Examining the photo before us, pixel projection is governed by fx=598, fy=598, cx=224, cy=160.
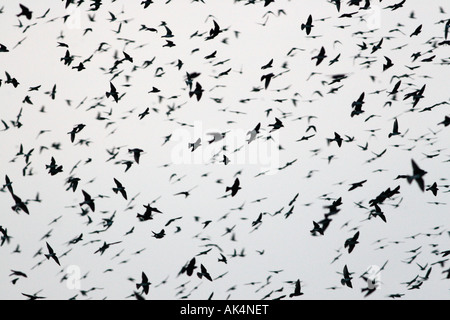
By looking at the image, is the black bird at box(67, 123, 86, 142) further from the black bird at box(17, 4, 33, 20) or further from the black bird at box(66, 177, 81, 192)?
the black bird at box(17, 4, 33, 20)

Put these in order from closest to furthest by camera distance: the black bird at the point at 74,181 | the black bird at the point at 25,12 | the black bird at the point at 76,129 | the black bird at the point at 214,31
A: the black bird at the point at 25,12, the black bird at the point at 214,31, the black bird at the point at 74,181, the black bird at the point at 76,129

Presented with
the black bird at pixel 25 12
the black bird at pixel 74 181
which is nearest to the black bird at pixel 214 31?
the black bird at pixel 25 12

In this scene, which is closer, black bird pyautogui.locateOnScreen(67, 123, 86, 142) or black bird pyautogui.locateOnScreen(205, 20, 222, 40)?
black bird pyautogui.locateOnScreen(205, 20, 222, 40)

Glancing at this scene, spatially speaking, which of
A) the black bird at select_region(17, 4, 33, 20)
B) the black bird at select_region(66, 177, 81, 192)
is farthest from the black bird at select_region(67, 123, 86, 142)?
the black bird at select_region(17, 4, 33, 20)

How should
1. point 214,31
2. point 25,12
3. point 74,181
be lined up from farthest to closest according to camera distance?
point 74,181 → point 214,31 → point 25,12

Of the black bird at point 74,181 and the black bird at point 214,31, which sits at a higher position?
the black bird at point 214,31

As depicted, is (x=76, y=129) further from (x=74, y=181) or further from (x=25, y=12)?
(x=25, y=12)

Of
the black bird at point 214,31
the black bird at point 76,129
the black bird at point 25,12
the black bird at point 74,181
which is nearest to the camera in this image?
the black bird at point 25,12

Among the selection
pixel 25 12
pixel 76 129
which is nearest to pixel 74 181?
pixel 76 129

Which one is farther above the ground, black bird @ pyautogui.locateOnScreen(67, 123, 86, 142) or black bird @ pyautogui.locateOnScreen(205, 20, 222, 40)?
black bird @ pyautogui.locateOnScreen(205, 20, 222, 40)

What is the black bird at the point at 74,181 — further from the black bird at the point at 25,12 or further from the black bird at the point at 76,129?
the black bird at the point at 25,12

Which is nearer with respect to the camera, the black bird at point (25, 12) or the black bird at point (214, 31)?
the black bird at point (25, 12)

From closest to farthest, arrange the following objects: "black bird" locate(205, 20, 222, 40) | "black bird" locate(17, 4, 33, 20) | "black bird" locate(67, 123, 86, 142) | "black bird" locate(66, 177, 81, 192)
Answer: "black bird" locate(17, 4, 33, 20) → "black bird" locate(205, 20, 222, 40) → "black bird" locate(66, 177, 81, 192) → "black bird" locate(67, 123, 86, 142)
